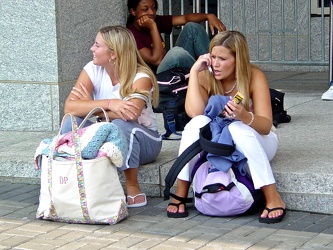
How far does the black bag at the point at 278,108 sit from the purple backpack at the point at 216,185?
5.29 ft

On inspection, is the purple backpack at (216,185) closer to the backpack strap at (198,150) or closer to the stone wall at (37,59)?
the backpack strap at (198,150)

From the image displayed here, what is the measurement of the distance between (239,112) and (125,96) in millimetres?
877

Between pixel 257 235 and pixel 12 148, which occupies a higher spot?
pixel 12 148

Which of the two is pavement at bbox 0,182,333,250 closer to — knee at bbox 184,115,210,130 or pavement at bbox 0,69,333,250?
pavement at bbox 0,69,333,250

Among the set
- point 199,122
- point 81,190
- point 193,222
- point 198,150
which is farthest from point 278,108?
point 81,190

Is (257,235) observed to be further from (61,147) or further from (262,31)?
(262,31)

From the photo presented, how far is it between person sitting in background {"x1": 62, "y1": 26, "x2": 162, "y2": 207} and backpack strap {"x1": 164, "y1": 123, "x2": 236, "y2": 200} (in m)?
0.34

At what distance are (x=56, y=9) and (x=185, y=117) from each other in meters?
1.54

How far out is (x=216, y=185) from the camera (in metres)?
4.80

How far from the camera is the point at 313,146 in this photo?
5707mm

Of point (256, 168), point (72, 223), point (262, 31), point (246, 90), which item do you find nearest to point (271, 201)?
point (256, 168)

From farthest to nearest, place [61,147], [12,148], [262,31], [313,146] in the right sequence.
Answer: [262,31]
[12,148]
[313,146]
[61,147]

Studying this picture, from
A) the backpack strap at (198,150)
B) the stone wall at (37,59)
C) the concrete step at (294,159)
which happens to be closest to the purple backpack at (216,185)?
the backpack strap at (198,150)

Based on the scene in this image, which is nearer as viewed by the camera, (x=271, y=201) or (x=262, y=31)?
(x=271, y=201)
